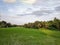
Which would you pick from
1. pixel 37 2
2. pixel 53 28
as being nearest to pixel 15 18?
pixel 37 2

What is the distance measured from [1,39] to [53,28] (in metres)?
1.04

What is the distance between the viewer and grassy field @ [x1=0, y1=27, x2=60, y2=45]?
8.61 feet

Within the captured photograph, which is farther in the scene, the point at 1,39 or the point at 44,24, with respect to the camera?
the point at 44,24

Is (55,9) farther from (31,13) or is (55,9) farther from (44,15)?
(31,13)

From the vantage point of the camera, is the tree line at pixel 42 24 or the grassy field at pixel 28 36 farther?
the tree line at pixel 42 24

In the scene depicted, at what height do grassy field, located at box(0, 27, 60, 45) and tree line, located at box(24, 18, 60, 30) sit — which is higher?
tree line, located at box(24, 18, 60, 30)

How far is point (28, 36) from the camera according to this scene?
2680mm

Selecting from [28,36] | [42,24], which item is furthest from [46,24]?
[28,36]

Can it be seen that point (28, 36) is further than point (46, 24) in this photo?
No

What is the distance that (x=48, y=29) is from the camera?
2777mm

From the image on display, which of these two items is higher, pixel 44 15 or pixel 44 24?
pixel 44 15

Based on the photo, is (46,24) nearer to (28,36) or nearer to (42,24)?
(42,24)

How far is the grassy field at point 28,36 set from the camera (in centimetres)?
262

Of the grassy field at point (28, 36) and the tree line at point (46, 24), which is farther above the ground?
the tree line at point (46, 24)
